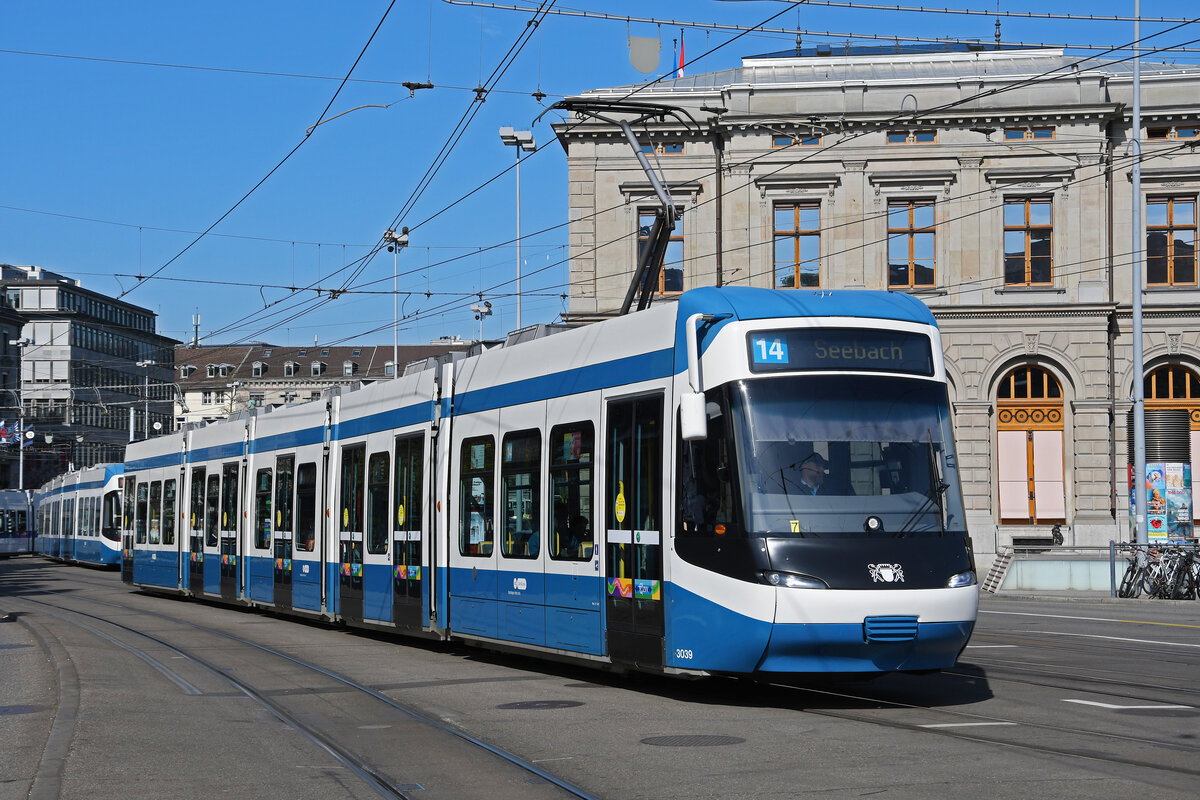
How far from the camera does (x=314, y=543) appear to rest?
2144 centimetres

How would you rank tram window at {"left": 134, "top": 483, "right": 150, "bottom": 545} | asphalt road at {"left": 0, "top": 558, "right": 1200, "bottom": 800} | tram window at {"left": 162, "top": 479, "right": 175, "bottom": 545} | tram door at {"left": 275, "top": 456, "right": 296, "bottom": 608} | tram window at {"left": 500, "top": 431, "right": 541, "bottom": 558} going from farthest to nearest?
tram window at {"left": 134, "top": 483, "right": 150, "bottom": 545} → tram window at {"left": 162, "top": 479, "right": 175, "bottom": 545} → tram door at {"left": 275, "top": 456, "right": 296, "bottom": 608} → tram window at {"left": 500, "top": 431, "right": 541, "bottom": 558} → asphalt road at {"left": 0, "top": 558, "right": 1200, "bottom": 800}

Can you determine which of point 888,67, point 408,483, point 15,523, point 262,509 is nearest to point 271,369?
point 15,523

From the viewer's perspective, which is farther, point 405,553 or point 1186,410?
point 1186,410

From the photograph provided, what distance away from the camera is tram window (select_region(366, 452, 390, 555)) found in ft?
61.0

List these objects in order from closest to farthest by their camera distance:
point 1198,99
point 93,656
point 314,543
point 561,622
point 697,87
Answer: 1. point 561,622
2. point 93,656
3. point 314,543
4. point 1198,99
5. point 697,87

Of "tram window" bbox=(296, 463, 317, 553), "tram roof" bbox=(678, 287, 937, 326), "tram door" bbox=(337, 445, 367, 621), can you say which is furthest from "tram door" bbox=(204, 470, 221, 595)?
"tram roof" bbox=(678, 287, 937, 326)

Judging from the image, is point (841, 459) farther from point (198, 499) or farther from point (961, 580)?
point (198, 499)

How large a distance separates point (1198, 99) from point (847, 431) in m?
33.9

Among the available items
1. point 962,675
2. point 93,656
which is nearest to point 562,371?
point 962,675

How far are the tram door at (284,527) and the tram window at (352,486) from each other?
248cm

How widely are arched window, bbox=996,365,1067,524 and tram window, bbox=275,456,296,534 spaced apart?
2385cm

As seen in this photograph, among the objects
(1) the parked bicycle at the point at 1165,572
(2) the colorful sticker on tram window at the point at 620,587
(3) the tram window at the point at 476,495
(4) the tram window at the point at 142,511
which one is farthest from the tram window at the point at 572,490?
(4) the tram window at the point at 142,511

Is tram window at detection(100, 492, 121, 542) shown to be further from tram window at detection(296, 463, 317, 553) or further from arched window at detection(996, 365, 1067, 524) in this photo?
arched window at detection(996, 365, 1067, 524)

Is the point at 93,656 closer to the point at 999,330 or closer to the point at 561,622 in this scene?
the point at 561,622
